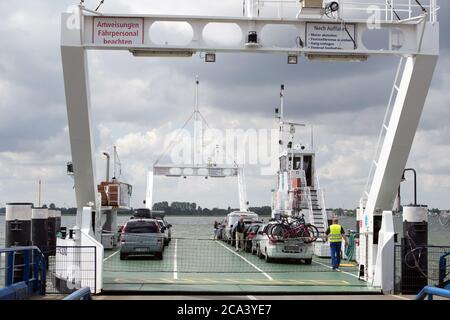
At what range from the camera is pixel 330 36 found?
14.0 m

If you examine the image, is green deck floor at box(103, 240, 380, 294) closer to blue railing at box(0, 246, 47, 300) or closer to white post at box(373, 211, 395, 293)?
white post at box(373, 211, 395, 293)

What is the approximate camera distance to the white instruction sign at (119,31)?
541 inches

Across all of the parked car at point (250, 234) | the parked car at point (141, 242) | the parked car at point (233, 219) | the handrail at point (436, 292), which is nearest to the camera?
the handrail at point (436, 292)

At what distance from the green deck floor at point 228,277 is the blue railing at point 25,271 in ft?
4.76

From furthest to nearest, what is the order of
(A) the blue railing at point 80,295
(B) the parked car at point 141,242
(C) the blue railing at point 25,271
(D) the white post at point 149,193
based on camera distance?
(D) the white post at point 149,193, (B) the parked car at point 141,242, (C) the blue railing at point 25,271, (A) the blue railing at point 80,295

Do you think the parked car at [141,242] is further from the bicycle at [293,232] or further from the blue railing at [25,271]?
the blue railing at [25,271]

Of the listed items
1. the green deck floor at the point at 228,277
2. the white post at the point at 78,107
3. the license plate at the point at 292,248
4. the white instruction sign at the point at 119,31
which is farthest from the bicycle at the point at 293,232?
the white instruction sign at the point at 119,31

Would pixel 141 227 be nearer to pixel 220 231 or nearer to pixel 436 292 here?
pixel 220 231

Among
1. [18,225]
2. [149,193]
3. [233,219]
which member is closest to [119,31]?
[18,225]

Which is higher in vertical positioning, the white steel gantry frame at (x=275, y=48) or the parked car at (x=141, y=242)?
the white steel gantry frame at (x=275, y=48)

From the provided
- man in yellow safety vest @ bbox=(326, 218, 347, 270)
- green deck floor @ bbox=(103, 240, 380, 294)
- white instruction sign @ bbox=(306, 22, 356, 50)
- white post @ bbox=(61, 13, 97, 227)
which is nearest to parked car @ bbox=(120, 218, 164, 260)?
green deck floor @ bbox=(103, 240, 380, 294)

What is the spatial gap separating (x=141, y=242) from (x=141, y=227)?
1216 millimetres
